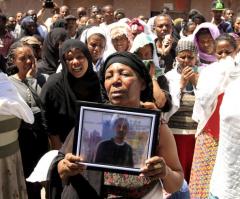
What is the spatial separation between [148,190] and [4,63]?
8.03 feet

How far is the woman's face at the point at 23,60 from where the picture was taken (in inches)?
156

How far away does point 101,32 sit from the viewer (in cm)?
524

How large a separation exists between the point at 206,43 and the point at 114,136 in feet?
11.1

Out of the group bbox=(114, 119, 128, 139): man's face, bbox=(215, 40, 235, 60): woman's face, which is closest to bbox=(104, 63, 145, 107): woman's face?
bbox=(114, 119, 128, 139): man's face

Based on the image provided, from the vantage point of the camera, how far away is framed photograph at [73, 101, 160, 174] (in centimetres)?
192

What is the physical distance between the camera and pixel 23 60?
13.1 ft

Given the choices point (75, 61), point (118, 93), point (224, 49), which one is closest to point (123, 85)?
point (118, 93)

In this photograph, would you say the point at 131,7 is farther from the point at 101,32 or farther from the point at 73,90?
the point at 73,90

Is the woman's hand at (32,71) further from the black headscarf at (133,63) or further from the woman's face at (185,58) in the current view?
the black headscarf at (133,63)

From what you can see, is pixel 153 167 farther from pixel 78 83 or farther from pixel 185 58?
pixel 185 58

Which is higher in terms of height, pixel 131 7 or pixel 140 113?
pixel 140 113

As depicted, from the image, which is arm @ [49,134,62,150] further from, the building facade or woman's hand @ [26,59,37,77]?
the building facade

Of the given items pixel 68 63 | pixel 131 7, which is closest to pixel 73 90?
pixel 68 63

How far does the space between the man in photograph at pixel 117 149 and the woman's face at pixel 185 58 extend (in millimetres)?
2491
